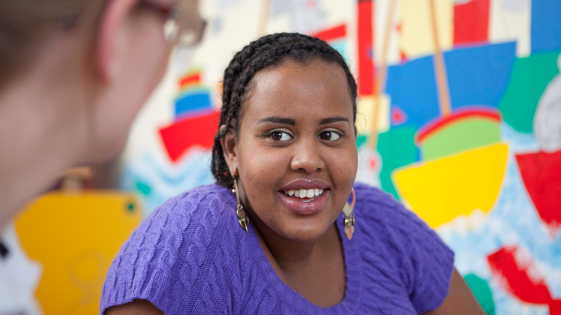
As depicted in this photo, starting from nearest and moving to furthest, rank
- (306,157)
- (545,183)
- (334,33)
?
(306,157) < (545,183) < (334,33)

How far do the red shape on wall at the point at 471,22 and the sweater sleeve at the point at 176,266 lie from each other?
47.0 inches

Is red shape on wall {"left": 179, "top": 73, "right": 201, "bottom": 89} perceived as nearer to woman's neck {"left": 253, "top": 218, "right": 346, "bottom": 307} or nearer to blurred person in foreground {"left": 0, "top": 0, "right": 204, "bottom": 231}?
woman's neck {"left": 253, "top": 218, "right": 346, "bottom": 307}

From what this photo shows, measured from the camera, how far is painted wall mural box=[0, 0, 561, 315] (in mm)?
1392

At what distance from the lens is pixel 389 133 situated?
178cm

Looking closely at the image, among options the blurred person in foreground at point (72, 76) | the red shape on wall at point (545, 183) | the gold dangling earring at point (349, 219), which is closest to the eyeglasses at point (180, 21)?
the blurred person in foreground at point (72, 76)

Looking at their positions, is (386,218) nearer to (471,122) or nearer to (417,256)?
(417,256)

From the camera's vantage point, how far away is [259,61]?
38.1 inches

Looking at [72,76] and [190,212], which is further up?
[72,76]

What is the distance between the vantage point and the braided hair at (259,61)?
96cm

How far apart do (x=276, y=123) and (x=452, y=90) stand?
968 mm

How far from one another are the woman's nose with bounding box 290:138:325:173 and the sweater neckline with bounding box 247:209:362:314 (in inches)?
7.2

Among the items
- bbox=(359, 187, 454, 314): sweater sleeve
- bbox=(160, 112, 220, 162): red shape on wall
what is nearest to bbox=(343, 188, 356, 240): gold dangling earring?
bbox=(359, 187, 454, 314): sweater sleeve

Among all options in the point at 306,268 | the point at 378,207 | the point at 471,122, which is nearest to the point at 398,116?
the point at 471,122

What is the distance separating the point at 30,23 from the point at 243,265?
28.0 inches
